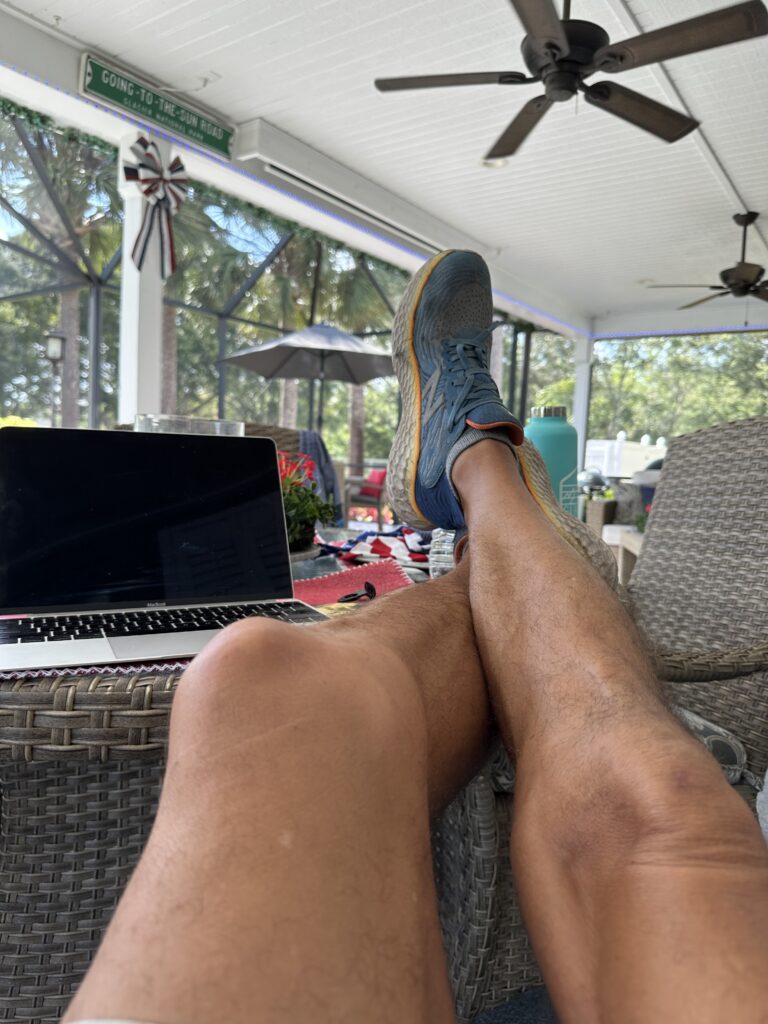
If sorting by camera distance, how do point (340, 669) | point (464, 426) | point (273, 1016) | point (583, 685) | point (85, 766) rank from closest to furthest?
point (273, 1016) → point (340, 669) → point (583, 685) → point (85, 766) → point (464, 426)

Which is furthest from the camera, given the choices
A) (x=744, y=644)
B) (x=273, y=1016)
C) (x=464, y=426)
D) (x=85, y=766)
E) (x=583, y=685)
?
(x=744, y=644)

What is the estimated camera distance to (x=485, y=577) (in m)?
0.79

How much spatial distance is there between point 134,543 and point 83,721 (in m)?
0.28

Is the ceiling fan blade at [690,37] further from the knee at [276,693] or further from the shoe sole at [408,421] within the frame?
the knee at [276,693]

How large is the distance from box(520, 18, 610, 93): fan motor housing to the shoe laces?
Answer: 7.37ft

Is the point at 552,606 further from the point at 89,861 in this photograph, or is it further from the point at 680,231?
the point at 680,231

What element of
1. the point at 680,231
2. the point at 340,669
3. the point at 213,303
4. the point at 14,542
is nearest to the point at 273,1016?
the point at 340,669

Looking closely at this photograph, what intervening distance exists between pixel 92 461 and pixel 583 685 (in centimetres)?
56

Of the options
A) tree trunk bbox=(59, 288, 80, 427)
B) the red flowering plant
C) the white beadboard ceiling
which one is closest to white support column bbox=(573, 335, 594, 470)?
the white beadboard ceiling

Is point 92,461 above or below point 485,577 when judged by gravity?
above

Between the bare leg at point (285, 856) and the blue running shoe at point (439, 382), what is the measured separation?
0.61 metres

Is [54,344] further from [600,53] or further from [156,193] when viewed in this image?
[600,53]

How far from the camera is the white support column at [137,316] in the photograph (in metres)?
4.70

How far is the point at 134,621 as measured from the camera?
77cm
